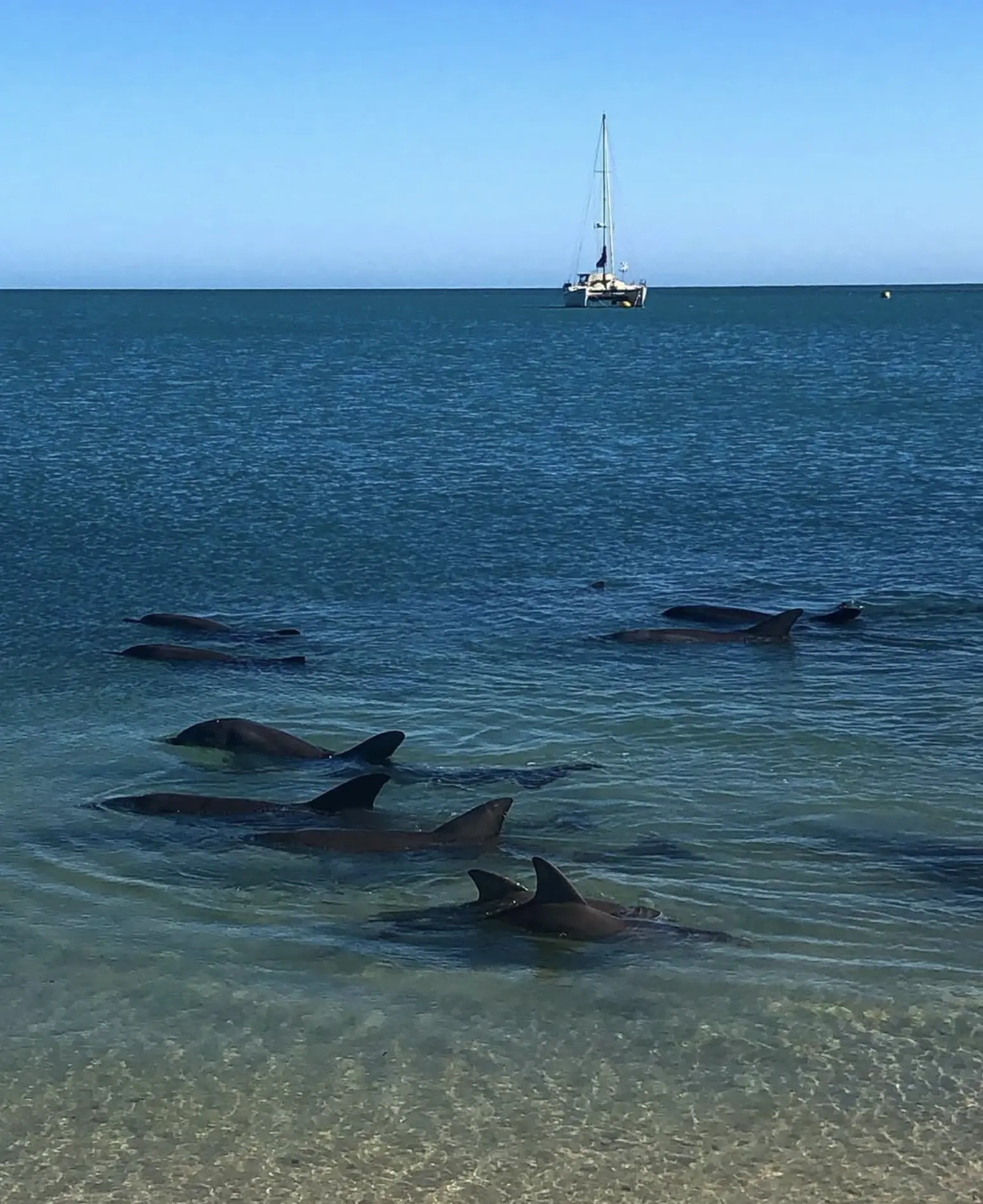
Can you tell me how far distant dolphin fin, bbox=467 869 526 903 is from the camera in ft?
42.8

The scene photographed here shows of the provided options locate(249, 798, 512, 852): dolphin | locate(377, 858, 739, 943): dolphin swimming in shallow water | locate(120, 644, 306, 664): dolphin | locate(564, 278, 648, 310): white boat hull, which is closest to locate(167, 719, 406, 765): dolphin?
locate(249, 798, 512, 852): dolphin

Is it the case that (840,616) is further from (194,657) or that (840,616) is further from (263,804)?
(263,804)

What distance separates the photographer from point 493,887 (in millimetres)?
13109

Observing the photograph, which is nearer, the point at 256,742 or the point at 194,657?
the point at 256,742

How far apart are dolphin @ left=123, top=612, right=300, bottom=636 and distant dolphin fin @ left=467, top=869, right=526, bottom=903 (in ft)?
38.6

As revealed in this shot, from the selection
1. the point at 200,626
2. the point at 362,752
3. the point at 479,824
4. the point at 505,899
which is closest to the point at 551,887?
the point at 505,899

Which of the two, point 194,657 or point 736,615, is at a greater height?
point 736,615

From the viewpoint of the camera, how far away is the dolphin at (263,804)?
51.4 feet

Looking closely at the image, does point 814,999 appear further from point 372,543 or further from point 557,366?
point 557,366

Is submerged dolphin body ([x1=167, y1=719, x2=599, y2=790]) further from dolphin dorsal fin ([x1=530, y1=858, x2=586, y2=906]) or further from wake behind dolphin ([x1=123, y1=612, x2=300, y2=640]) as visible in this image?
wake behind dolphin ([x1=123, y1=612, x2=300, y2=640])

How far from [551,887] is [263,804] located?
408 centimetres

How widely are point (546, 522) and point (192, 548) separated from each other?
759 centimetres

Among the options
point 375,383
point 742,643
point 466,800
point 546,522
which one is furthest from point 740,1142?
point 375,383

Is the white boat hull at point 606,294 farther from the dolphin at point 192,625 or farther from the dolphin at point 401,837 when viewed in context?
the dolphin at point 401,837
